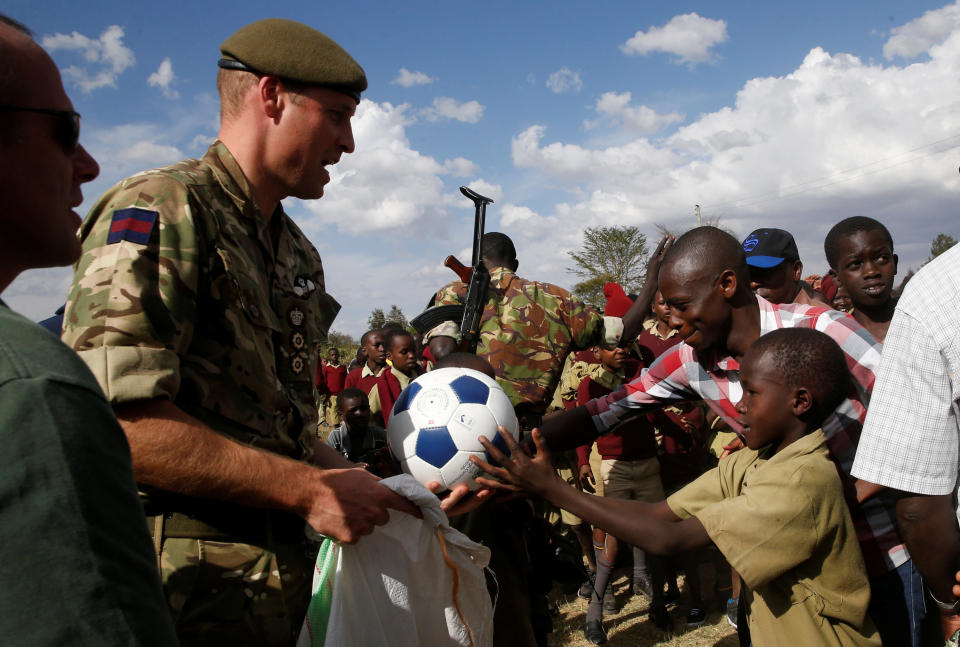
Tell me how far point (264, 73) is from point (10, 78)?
112 centimetres

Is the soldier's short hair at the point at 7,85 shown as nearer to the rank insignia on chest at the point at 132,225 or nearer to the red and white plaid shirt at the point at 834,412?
the rank insignia on chest at the point at 132,225

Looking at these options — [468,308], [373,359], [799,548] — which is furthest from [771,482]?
[373,359]

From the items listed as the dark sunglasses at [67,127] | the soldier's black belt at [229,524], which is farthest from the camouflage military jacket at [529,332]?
the dark sunglasses at [67,127]

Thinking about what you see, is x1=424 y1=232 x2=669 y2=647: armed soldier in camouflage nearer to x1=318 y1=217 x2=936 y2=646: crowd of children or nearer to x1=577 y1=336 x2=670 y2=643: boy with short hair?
x1=577 y1=336 x2=670 y2=643: boy with short hair

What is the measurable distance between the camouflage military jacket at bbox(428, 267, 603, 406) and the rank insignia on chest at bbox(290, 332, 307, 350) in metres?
2.54

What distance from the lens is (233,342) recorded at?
1729 mm

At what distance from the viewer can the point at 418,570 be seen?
2.11m

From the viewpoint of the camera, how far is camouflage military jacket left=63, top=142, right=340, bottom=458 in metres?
1.47

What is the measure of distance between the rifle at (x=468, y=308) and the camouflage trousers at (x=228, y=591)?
10.1 ft

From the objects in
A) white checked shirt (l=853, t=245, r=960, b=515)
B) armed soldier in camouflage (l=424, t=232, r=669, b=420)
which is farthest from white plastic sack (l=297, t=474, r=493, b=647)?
armed soldier in camouflage (l=424, t=232, r=669, b=420)

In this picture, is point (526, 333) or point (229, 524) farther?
point (526, 333)

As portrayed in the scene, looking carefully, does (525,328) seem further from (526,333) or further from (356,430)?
(356,430)

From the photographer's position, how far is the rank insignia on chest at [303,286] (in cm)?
218

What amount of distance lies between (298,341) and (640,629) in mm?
4333
